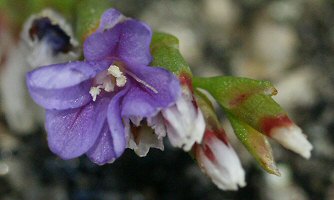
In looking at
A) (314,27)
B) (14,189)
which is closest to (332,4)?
(314,27)

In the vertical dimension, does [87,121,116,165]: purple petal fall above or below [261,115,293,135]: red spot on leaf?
below

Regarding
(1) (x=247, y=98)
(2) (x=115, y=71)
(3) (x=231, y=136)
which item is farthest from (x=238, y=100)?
(3) (x=231, y=136)

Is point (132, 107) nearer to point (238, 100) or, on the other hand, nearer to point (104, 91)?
point (104, 91)

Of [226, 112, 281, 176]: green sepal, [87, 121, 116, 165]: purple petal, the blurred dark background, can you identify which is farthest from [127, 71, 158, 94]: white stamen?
the blurred dark background

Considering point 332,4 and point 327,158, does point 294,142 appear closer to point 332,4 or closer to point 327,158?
point 327,158

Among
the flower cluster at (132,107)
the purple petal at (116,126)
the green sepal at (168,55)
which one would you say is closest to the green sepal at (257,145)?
the flower cluster at (132,107)

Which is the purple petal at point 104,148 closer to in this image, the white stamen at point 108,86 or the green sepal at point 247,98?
the white stamen at point 108,86

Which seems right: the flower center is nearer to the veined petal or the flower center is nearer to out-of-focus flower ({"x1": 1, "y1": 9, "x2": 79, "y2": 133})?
the veined petal
